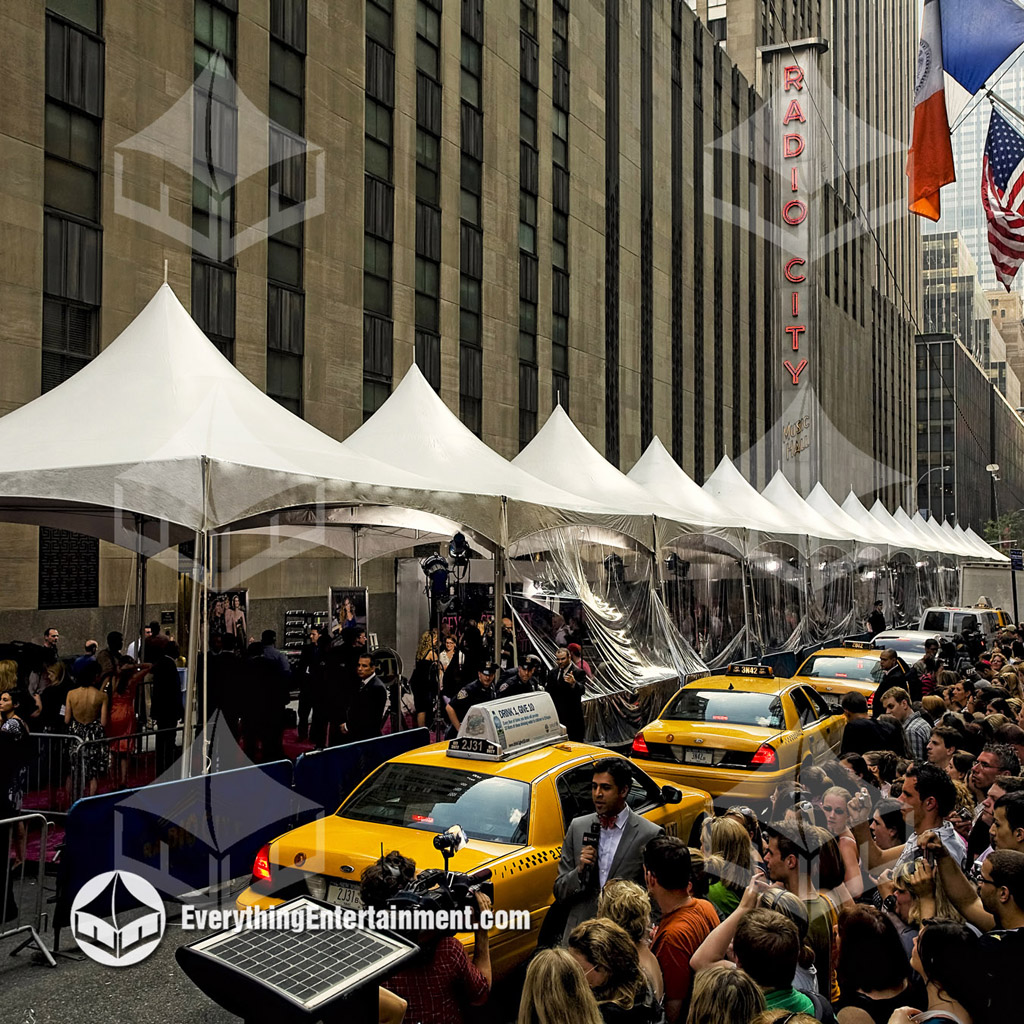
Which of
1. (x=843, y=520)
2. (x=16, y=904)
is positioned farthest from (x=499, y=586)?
(x=843, y=520)

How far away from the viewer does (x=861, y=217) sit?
297ft

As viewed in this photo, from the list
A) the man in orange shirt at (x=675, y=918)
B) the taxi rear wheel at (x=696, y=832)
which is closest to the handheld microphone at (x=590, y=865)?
the man in orange shirt at (x=675, y=918)

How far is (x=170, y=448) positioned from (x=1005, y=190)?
11349mm

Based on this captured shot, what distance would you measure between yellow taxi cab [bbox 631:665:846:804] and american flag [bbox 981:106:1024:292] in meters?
6.64

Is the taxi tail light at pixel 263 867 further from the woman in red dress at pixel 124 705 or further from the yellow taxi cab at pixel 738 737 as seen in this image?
the yellow taxi cab at pixel 738 737

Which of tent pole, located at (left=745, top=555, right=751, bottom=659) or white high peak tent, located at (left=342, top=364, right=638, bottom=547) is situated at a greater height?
white high peak tent, located at (left=342, top=364, right=638, bottom=547)

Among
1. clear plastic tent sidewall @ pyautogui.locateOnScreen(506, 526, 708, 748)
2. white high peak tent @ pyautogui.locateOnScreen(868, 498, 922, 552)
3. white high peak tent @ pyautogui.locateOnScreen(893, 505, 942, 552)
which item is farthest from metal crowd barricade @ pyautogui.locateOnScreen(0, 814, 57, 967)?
white high peak tent @ pyautogui.locateOnScreen(893, 505, 942, 552)

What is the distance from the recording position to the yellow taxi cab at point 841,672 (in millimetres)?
14680

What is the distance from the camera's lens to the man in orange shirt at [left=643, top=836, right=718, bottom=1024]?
171 inches

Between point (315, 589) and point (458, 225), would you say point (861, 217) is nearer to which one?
point (458, 225)

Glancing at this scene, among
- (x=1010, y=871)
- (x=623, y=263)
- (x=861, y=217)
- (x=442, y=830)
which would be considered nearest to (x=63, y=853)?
(x=442, y=830)

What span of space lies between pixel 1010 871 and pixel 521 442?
3009 cm

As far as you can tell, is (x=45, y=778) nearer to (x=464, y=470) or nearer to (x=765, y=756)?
(x=464, y=470)

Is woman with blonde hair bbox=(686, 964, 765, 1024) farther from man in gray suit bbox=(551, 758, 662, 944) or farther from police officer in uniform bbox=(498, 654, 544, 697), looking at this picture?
police officer in uniform bbox=(498, 654, 544, 697)
